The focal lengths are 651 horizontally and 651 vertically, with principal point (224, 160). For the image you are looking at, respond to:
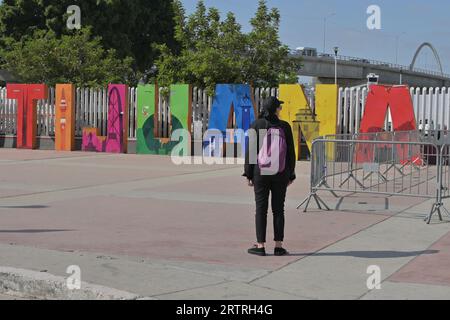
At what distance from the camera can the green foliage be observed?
2438 cm

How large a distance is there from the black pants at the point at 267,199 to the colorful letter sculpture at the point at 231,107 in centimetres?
1464

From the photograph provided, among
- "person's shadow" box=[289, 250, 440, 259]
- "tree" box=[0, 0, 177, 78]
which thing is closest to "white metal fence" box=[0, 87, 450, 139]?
"tree" box=[0, 0, 177, 78]

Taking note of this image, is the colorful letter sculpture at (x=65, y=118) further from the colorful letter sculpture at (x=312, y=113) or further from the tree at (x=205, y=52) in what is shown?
the colorful letter sculpture at (x=312, y=113)

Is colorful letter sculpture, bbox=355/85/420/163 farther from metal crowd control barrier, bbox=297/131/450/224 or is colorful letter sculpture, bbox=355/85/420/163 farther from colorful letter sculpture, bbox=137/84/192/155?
metal crowd control barrier, bbox=297/131/450/224

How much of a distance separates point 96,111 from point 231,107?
5818 millimetres

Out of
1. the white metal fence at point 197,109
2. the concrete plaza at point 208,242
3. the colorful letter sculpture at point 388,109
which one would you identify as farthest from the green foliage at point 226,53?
the concrete plaza at point 208,242

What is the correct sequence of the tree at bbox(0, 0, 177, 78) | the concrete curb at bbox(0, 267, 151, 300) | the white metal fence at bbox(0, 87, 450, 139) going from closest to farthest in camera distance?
1. the concrete curb at bbox(0, 267, 151, 300)
2. the white metal fence at bbox(0, 87, 450, 139)
3. the tree at bbox(0, 0, 177, 78)

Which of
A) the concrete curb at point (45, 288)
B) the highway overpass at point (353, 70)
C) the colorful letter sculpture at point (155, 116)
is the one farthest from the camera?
the highway overpass at point (353, 70)

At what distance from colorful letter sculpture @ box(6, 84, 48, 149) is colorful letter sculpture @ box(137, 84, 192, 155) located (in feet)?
14.1

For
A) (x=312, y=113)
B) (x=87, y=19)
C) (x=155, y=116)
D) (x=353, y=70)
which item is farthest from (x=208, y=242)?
(x=353, y=70)

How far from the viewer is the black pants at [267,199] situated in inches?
305

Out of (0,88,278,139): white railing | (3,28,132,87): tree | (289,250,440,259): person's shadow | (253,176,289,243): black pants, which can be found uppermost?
(3,28,132,87): tree

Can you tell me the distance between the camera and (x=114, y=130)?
80.9ft

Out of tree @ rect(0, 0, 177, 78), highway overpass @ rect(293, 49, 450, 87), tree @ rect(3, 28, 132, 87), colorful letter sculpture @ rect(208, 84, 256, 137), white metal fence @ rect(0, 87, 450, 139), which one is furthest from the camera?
highway overpass @ rect(293, 49, 450, 87)
